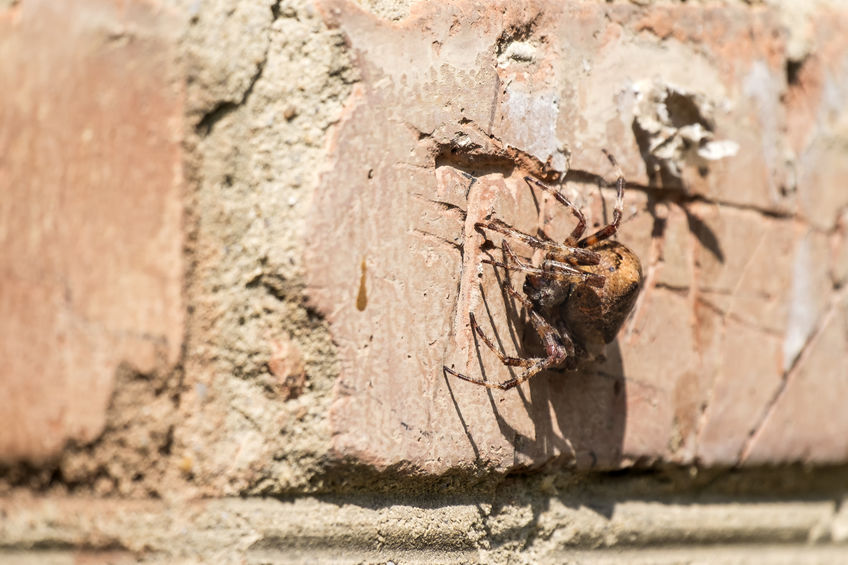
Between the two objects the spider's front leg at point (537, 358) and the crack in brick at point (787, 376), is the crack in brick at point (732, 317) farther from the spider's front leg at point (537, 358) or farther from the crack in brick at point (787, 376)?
the spider's front leg at point (537, 358)

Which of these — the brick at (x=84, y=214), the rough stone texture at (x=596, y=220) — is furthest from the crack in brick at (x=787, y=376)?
the brick at (x=84, y=214)

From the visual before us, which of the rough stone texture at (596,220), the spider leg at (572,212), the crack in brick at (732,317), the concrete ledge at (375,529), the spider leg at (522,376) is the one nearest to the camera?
the concrete ledge at (375,529)

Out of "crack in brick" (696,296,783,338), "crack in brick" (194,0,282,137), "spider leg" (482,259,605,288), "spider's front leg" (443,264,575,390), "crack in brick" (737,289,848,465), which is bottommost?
"crack in brick" (737,289,848,465)

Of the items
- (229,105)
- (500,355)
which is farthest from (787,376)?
(229,105)

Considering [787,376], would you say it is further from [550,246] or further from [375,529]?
[375,529]

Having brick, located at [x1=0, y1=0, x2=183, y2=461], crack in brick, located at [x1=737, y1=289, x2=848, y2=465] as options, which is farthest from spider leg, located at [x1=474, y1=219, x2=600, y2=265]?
crack in brick, located at [x1=737, y1=289, x2=848, y2=465]

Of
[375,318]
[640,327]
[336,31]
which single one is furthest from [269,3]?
[640,327]

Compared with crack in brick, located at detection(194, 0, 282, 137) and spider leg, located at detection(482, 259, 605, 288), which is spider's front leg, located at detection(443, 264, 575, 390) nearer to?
spider leg, located at detection(482, 259, 605, 288)
